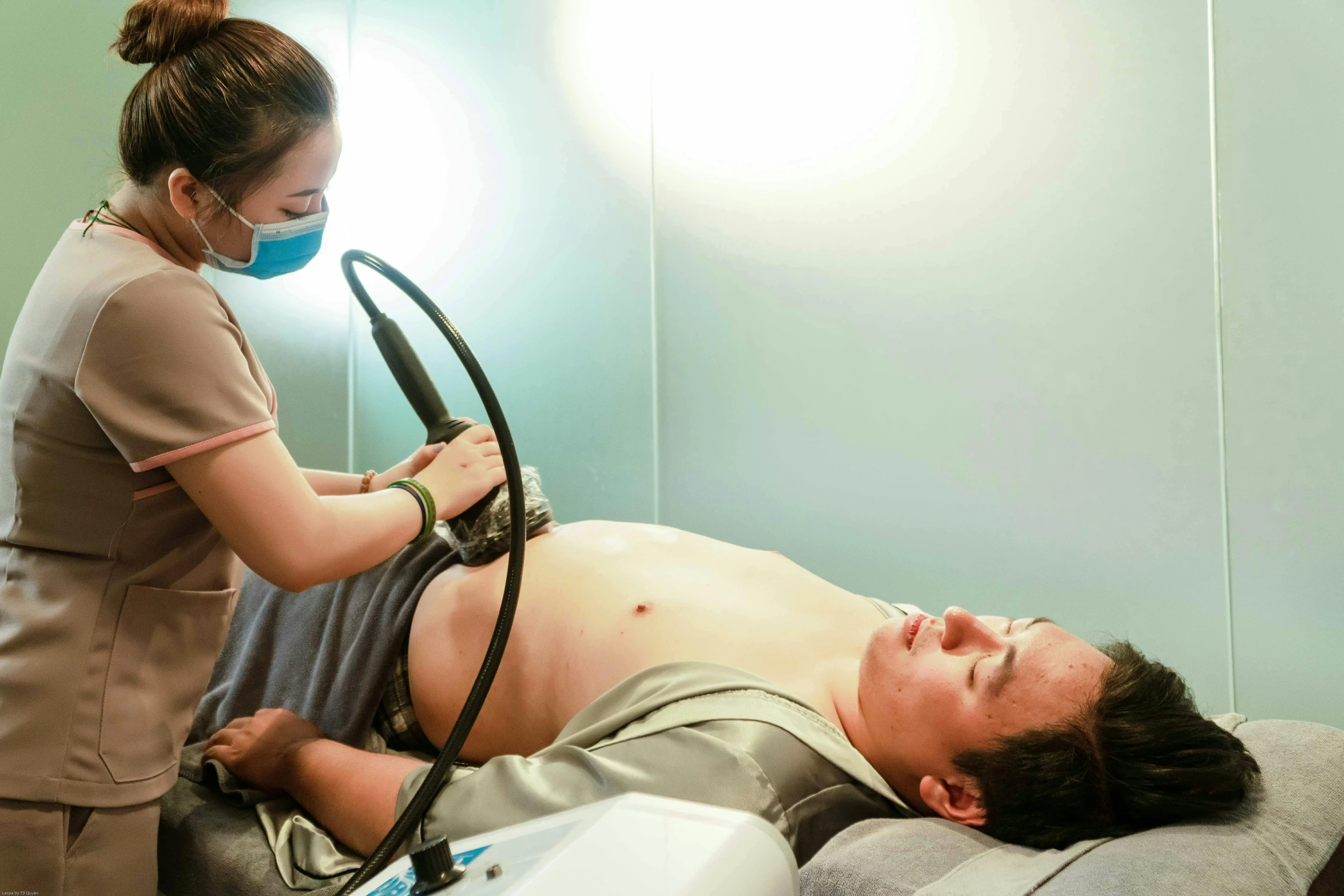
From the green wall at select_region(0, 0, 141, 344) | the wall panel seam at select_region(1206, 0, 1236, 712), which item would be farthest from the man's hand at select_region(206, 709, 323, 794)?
the wall panel seam at select_region(1206, 0, 1236, 712)

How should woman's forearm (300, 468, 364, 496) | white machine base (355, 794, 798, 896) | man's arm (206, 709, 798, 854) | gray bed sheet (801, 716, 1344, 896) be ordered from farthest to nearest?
woman's forearm (300, 468, 364, 496) < man's arm (206, 709, 798, 854) < gray bed sheet (801, 716, 1344, 896) < white machine base (355, 794, 798, 896)

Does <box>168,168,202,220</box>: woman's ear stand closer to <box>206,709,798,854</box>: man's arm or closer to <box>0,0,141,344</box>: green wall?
<box>206,709,798,854</box>: man's arm

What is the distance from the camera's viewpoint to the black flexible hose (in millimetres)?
968

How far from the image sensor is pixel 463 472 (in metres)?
1.23

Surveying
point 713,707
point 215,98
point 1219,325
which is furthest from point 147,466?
point 1219,325

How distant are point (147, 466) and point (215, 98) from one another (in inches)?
14.4

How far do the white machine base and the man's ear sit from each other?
1.82 ft

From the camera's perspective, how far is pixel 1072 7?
80.7 inches

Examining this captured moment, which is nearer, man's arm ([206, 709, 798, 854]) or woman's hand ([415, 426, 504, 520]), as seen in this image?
man's arm ([206, 709, 798, 854])

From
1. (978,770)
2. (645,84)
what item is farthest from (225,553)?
(645,84)

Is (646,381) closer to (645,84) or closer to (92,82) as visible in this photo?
(645,84)

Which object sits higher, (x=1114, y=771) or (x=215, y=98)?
(x=215, y=98)

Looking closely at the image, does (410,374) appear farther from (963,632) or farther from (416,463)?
(963,632)

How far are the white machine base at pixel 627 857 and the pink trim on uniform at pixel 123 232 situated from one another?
651mm
